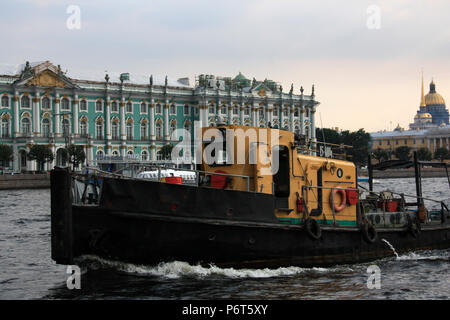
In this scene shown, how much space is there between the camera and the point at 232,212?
480 inches

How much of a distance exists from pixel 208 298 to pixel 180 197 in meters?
1.81

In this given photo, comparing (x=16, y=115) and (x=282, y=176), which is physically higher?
(x=16, y=115)

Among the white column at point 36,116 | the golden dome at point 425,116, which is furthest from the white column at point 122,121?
the golden dome at point 425,116

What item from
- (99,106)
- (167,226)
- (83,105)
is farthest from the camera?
(99,106)

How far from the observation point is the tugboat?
38.3ft

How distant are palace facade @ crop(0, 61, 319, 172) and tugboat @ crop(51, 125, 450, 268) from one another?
1856 inches

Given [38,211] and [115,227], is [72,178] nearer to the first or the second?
[115,227]

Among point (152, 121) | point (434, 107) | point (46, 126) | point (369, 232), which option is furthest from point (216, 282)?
point (434, 107)

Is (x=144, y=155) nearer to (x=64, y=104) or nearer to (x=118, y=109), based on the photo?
(x=118, y=109)

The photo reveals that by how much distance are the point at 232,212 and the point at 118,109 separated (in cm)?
6411

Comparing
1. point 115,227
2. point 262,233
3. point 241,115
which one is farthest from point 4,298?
point 241,115

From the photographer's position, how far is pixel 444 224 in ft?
55.4
